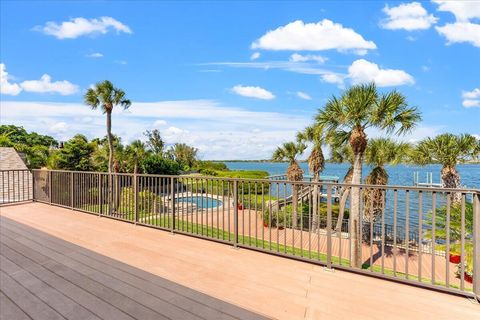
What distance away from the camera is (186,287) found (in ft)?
8.33

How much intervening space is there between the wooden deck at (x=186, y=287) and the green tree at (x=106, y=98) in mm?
15925

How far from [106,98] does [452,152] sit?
18738 millimetres

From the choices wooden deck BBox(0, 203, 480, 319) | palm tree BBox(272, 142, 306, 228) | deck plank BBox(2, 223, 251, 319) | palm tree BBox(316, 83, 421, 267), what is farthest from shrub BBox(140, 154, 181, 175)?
wooden deck BBox(0, 203, 480, 319)

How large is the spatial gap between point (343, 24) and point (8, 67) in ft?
76.4

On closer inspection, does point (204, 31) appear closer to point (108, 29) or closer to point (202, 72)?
point (108, 29)

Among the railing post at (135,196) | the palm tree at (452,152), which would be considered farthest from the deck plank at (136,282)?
the palm tree at (452,152)

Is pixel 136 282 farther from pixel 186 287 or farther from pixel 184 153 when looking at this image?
pixel 184 153

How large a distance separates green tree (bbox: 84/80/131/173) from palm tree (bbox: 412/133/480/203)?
685 inches

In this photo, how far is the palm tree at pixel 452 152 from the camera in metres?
12.6

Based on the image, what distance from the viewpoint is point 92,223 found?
5.32 metres

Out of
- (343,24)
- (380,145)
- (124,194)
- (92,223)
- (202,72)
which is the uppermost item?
(343,24)

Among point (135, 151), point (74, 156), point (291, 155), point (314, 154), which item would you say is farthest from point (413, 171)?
point (74, 156)

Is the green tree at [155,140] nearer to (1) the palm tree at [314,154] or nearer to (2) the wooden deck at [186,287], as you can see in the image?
(1) the palm tree at [314,154]

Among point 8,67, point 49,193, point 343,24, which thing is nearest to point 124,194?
point 49,193
